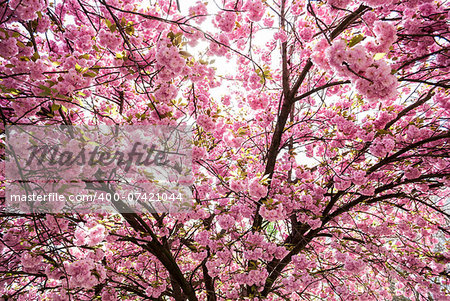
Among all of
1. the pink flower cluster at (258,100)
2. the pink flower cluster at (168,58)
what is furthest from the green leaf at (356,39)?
the pink flower cluster at (258,100)

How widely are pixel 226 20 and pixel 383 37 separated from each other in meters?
1.98

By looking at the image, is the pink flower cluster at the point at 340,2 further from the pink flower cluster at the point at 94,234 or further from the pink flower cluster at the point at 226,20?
the pink flower cluster at the point at 94,234

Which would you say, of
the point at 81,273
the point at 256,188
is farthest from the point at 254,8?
the point at 81,273

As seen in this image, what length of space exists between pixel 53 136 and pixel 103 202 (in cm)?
122

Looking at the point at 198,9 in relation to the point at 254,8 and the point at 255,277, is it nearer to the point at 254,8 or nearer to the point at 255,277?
the point at 254,8

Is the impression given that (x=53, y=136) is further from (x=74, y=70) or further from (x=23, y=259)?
(x=23, y=259)

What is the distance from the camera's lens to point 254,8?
10.7 feet

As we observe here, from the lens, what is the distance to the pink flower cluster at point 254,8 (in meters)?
3.23

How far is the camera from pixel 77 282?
261 cm

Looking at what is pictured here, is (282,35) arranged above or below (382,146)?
above

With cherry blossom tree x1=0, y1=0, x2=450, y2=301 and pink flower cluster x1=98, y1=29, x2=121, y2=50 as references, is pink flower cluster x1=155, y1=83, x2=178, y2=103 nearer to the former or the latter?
cherry blossom tree x1=0, y1=0, x2=450, y2=301

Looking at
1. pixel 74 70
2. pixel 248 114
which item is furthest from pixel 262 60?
pixel 74 70

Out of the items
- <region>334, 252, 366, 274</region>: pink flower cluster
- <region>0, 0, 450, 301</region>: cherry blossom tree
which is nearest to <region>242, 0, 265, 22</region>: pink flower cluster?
<region>0, 0, 450, 301</region>: cherry blossom tree

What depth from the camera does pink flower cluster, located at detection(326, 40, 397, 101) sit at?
1616mm
